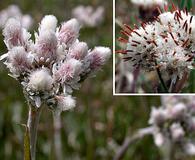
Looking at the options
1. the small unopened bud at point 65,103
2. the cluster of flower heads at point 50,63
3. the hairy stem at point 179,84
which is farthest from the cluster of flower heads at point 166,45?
the small unopened bud at point 65,103

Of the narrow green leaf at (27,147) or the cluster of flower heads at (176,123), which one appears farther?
Answer: the cluster of flower heads at (176,123)

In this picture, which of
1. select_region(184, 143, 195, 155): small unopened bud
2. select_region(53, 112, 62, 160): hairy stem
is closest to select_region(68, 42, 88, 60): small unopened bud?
select_region(184, 143, 195, 155): small unopened bud

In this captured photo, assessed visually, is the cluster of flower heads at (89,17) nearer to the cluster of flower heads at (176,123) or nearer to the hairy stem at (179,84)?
the cluster of flower heads at (176,123)

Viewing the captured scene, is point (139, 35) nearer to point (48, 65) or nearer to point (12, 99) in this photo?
point (48, 65)

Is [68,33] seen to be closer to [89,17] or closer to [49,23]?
[49,23]

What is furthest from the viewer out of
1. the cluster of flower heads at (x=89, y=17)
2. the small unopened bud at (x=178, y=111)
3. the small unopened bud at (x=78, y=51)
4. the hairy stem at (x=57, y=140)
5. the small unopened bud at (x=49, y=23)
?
the cluster of flower heads at (x=89, y=17)
